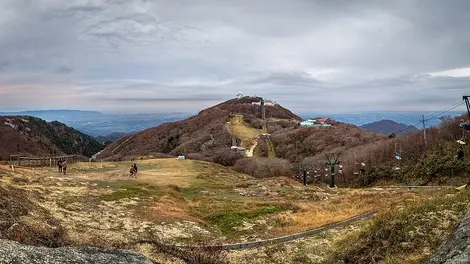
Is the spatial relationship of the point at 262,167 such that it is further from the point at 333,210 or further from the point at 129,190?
the point at 333,210

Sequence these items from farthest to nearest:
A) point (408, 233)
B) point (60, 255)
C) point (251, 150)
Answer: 1. point (251, 150)
2. point (408, 233)
3. point (60, 255)

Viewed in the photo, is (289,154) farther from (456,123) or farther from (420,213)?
(420,213)

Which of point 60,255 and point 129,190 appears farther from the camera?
point 129,190

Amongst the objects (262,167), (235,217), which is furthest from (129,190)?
(262,167)

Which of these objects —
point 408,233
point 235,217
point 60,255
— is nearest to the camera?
point 60,255

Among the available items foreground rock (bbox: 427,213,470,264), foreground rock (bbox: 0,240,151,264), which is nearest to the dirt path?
foreground rock (bbox: 427,213,470,264)

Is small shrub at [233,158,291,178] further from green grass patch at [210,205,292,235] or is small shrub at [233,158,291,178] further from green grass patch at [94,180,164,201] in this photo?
green grass patch at [210,205,292,235]
